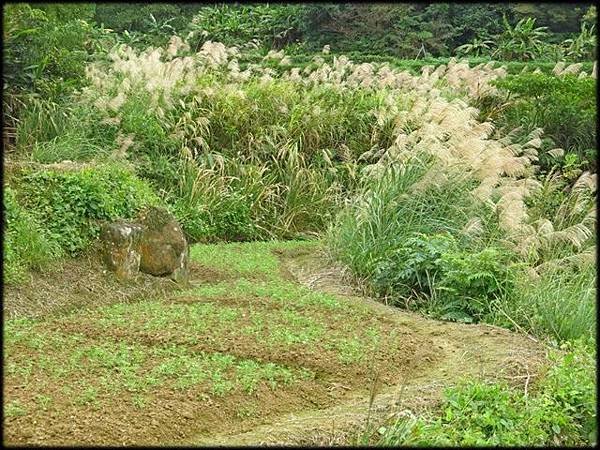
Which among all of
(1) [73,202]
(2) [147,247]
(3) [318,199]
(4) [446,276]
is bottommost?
(3) [318,199]

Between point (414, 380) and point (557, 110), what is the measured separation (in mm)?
7733

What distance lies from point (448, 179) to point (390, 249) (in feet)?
3.13

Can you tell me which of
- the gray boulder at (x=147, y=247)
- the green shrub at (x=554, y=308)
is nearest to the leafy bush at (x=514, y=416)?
the green shrub at (x=554, y=308)

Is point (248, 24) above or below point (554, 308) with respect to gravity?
below

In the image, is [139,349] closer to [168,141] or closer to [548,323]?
[548,323]

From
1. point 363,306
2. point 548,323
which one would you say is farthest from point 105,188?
point 548,323

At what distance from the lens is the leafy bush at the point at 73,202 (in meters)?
6.51

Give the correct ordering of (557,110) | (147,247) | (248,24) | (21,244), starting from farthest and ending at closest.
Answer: (248,24)
(557,110)
(147,247)
(21,244)

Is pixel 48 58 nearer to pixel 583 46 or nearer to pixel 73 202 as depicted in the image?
pixel 73 202

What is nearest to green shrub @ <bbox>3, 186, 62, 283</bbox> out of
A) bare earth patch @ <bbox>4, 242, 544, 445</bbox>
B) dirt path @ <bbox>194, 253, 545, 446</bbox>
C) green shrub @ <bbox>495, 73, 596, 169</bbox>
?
bare earth patch @ <bbox>4, 242, 544, 445</bbox>

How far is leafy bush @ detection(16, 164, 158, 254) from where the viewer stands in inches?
256

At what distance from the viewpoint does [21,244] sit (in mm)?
6016

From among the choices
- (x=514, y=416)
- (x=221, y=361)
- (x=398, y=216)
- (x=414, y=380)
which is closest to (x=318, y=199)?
(x=398, y=216)

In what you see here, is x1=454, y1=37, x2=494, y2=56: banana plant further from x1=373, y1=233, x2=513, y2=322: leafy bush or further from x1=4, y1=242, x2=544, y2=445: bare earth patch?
x1=4, y1=242, x2=544, y2=445: bare earth patch
